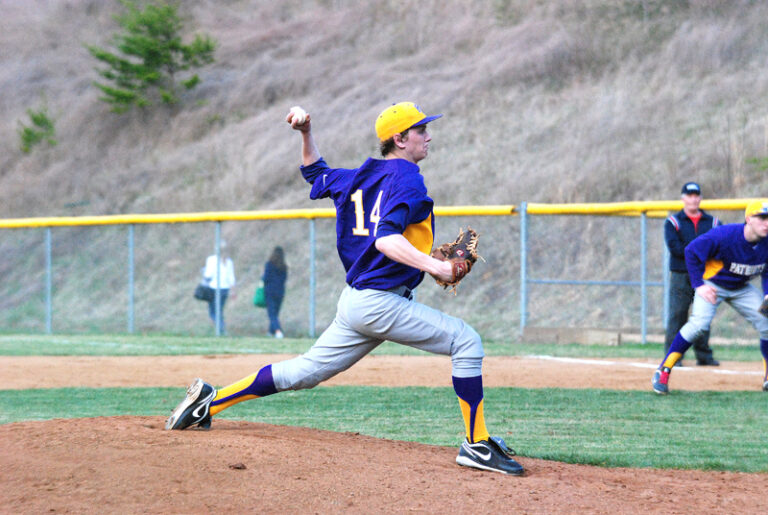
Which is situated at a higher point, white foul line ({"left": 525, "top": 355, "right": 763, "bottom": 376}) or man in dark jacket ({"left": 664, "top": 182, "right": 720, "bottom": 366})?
man in dark jacket ({"left": 664, "top": 182, "right": 720, "bottom": 366})

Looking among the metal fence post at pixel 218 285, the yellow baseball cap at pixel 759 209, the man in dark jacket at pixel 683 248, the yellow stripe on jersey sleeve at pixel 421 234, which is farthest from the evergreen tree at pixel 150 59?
the yellow stripe on jersey sleeve at pixel 421 234

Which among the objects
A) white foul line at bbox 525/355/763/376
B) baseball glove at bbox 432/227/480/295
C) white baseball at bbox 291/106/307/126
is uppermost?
white baseball at bbox 291/106/307/126

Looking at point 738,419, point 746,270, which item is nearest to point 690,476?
point 738,419

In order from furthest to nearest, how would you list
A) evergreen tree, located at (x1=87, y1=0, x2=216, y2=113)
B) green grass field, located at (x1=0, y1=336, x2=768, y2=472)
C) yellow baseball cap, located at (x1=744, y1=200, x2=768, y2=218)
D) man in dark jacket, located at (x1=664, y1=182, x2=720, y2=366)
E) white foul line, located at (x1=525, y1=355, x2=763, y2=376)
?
1. evergreen tree, located at (x1=87, y1=0, x2=216, y2=113)
2. man in dark jacket, located at (x1=664, y1=182, x2=720, y2=366)
3. white foul line, located at (x1=525, y1=355, x2=763, y2=376)
4. yellow baseball cap, located at (x1=744, y1=200, x2=768, y2=218)
5. green grass field, located at (x1=0, y1=336, x2=768, y2=472)

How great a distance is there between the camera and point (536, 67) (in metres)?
24.6

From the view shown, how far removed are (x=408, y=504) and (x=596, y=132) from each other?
61.5 ft

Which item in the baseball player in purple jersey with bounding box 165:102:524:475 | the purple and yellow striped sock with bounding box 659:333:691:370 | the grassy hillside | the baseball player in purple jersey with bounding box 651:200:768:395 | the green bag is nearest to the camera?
the baseball player in purple jersey with bounding box 165:102:524:475

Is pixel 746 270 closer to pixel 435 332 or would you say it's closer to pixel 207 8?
pixel 435 332

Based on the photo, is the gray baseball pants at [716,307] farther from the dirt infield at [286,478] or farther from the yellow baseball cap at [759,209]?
the dirt infield at [286,478]

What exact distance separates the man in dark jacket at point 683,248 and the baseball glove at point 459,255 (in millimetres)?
6099

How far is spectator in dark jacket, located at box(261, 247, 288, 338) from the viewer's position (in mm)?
16922

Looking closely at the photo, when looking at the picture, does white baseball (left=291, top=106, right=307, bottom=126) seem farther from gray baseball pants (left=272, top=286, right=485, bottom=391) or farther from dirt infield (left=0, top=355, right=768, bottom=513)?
dirt infield (left=0, top=355, right=768, bottom=513)

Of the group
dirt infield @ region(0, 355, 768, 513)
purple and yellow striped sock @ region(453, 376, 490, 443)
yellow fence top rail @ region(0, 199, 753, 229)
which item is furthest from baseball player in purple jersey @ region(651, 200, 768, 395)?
purple and yellow striped sock @ region(453, 376, 490, 443)

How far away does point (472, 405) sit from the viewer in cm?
470
